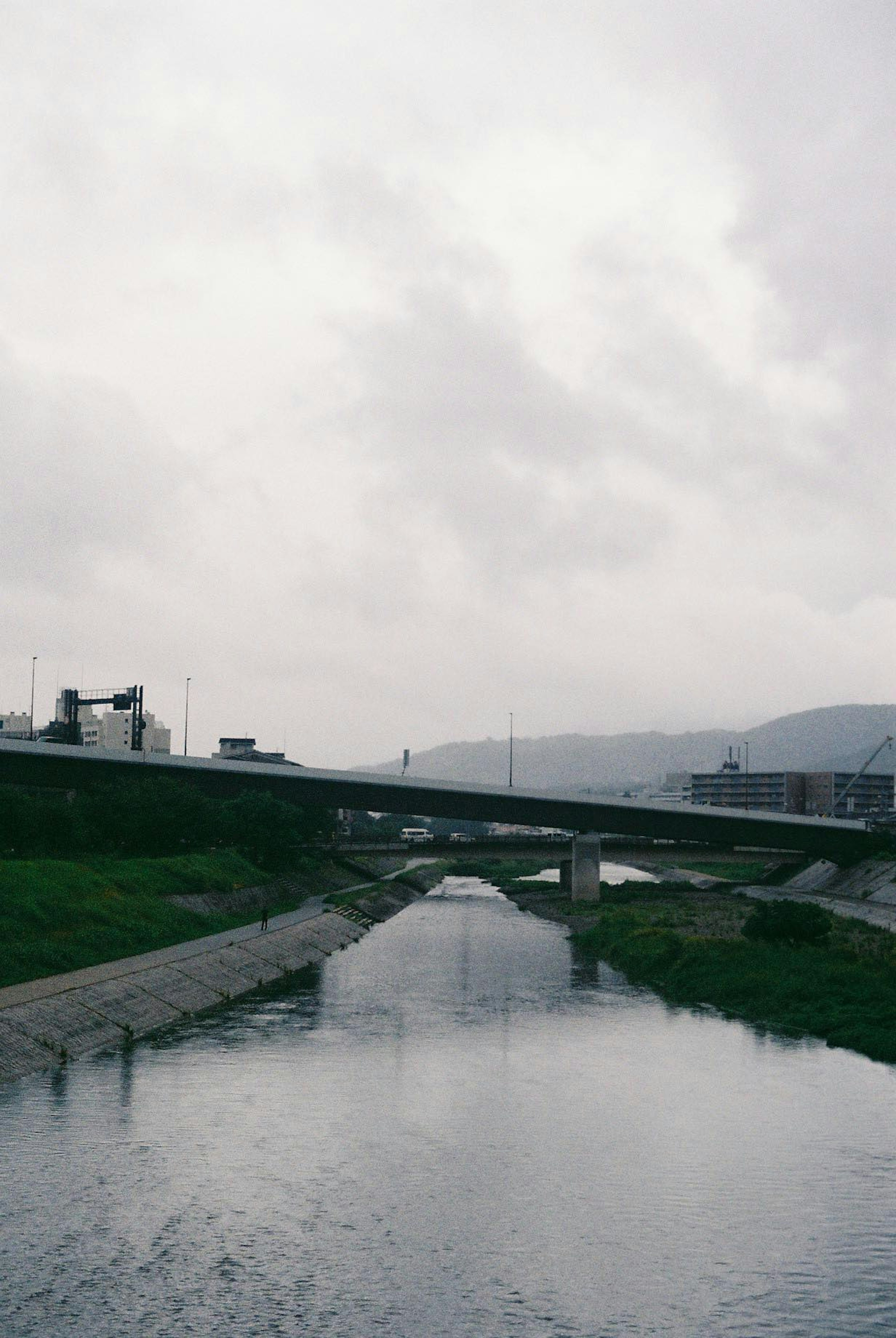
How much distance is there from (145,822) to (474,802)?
45473mm

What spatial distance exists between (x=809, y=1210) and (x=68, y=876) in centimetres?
5738

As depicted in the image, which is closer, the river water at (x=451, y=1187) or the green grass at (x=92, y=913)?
the river water at (x=451, y=1187)

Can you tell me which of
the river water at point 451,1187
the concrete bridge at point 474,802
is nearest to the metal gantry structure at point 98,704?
the concrete bridge at point 474,802

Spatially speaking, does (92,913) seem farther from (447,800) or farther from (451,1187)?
(447,800)

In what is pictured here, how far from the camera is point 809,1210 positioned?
3064 cm

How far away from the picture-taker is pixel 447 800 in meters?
144

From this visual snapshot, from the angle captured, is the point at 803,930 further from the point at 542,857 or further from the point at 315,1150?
the point at 542,857

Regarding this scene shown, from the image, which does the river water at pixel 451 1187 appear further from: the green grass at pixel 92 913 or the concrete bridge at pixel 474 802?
the concrete bridge at pixel 474 802

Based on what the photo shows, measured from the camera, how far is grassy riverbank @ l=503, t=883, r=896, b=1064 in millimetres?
55188

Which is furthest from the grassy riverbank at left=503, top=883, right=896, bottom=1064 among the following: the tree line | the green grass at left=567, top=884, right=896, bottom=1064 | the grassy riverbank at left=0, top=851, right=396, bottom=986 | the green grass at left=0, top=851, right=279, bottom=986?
the tree line

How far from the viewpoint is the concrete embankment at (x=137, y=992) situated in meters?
45.1

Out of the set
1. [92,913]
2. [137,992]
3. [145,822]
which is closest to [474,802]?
[145,822]

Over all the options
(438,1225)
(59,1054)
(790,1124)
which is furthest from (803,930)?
(438,1225)

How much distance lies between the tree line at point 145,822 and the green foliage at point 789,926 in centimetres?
5194
